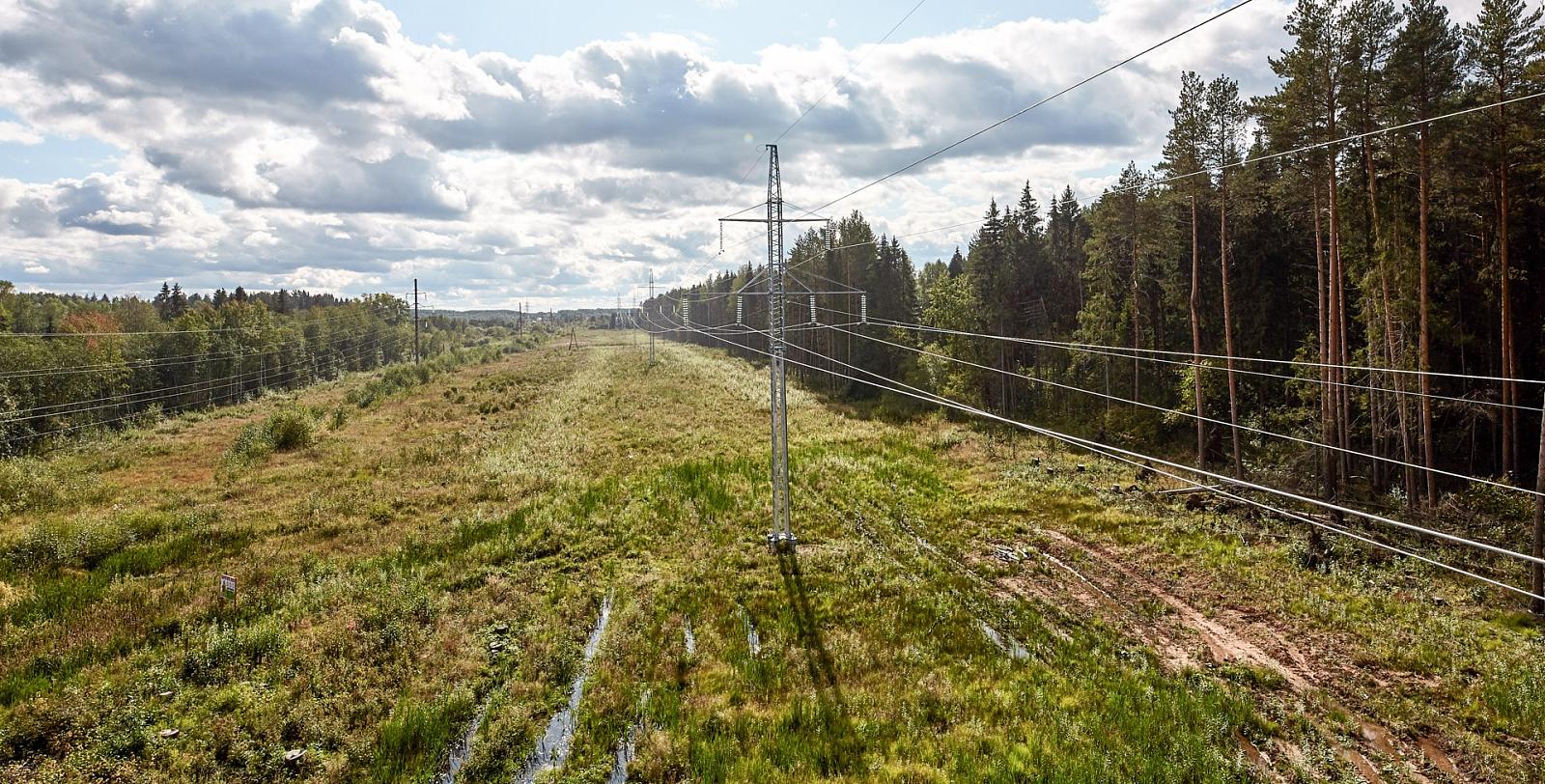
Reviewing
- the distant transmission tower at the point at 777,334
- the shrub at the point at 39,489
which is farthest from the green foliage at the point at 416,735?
the shrub at the point at 39,489

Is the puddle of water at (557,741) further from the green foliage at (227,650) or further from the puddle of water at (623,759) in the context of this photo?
the green foliage at (227,650)

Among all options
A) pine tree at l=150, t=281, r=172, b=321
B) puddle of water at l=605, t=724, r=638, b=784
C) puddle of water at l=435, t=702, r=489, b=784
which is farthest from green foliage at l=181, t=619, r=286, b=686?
pine tree at l=150, t=281, r=172, b=321

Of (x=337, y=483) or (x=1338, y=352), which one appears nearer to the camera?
(x=1338, y=352)

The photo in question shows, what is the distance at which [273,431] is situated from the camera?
3762 centimetres

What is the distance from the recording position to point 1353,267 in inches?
1024

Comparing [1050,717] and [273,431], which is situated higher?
[273,431]

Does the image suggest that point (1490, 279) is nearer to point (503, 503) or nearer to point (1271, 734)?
point (1271, 734)

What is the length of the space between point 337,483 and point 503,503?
865cm

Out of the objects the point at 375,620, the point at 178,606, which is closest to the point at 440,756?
the point at 375,620

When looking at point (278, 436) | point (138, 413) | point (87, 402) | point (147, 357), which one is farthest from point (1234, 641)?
point (147, 357)

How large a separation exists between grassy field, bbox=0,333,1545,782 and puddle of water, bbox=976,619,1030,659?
8 centimetres

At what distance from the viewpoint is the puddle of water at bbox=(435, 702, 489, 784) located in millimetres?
11156

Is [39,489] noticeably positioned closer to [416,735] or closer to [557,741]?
[416,735]

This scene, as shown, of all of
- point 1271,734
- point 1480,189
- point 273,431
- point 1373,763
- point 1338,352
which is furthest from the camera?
point 273,431
